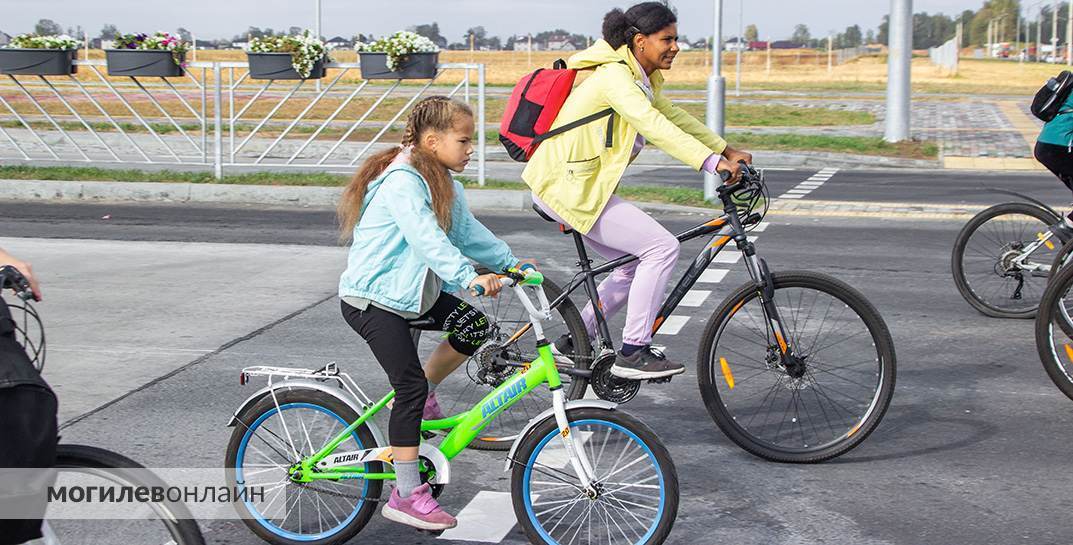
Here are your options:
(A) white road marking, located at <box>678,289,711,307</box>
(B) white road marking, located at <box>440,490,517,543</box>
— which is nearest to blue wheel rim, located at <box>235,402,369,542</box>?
(B) white road marking, located at <box>440,490,517,543</box>

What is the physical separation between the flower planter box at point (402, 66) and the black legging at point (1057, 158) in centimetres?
860

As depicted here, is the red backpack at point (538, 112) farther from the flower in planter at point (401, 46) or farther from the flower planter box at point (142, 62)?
the flower planter box at point (142, 62)

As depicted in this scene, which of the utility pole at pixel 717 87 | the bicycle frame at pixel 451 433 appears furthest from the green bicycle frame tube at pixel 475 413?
the utility pole at pixel 717 87

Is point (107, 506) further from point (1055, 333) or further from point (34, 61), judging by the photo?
point (34, 61)

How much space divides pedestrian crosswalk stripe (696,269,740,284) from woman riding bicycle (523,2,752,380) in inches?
153

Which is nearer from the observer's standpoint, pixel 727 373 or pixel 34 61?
pixel 727 373

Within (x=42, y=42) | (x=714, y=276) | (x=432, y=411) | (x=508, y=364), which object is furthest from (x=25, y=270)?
(x=42, y=42)

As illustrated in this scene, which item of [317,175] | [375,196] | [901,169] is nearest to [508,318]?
[375,196]

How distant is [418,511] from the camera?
14.5 feet

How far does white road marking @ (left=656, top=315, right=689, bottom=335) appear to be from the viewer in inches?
317

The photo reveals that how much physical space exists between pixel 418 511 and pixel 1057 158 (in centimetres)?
510

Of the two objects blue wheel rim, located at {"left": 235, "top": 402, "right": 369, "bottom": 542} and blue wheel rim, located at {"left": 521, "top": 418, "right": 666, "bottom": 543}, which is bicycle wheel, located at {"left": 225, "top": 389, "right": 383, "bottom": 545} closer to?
blue wheel rim, located at {"left": 235, "top": 402, "right": 369, "bottom": 542}

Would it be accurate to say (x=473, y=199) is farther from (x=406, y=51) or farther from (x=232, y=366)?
(x=232, y=366)

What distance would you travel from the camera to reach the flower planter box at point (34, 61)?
15.6 meters
